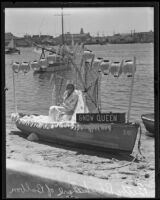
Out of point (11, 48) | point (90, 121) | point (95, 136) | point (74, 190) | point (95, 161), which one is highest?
point (11, 48)

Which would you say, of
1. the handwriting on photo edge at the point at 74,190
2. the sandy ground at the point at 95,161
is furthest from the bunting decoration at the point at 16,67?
the handwriting on photo edge at the point at 74,190

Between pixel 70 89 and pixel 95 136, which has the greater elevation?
pixel 70 89

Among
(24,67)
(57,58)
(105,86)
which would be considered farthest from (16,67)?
(105,86)

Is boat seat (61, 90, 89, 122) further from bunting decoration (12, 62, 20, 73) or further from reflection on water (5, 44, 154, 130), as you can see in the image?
bunting decoration (12, 62, 20, 73)

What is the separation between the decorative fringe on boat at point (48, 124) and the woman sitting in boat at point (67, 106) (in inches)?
2.5

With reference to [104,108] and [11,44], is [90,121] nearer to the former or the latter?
[104,108]

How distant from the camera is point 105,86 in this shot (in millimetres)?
4668

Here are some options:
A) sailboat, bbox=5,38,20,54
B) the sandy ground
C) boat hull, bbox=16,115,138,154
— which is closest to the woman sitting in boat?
boat hull, bbox=16,115,138,154

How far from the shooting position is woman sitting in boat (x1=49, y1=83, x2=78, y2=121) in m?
4.70

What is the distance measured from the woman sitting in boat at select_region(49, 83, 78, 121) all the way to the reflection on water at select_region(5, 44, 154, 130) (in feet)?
0.14

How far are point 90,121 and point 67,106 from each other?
0.23 m

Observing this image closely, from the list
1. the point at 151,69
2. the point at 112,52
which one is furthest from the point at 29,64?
the point at 151,69

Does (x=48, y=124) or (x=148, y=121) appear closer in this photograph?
(x=148, y=121)

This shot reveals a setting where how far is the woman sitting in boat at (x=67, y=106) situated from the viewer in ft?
15.4
